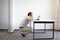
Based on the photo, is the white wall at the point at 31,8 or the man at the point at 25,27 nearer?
the man at the point at 25,27

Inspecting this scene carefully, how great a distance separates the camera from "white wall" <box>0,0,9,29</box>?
634cm

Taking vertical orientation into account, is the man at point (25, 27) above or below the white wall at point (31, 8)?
below

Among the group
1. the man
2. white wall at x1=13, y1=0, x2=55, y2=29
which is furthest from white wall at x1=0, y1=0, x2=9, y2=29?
the man

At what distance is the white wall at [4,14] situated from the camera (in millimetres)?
6336

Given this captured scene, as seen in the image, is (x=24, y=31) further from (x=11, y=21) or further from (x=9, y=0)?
(x=9, y=0)

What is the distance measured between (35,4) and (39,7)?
254 mm

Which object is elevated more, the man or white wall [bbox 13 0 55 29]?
white wall [bbox 13 0 55 29]

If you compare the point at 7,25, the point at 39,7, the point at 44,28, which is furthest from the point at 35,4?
the point at 7,25

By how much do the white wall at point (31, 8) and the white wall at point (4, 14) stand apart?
15.6 inches

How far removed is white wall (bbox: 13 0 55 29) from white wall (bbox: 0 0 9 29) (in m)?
0.40

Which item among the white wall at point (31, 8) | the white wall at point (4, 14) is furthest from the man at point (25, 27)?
the white wall at point (4, 14)

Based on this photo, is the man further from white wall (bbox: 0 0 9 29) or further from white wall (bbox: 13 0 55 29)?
white wall (bbox: 0 0 9 29)

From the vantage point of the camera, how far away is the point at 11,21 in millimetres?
6055

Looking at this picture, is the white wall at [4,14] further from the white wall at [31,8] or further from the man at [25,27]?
the man at [25,27]
